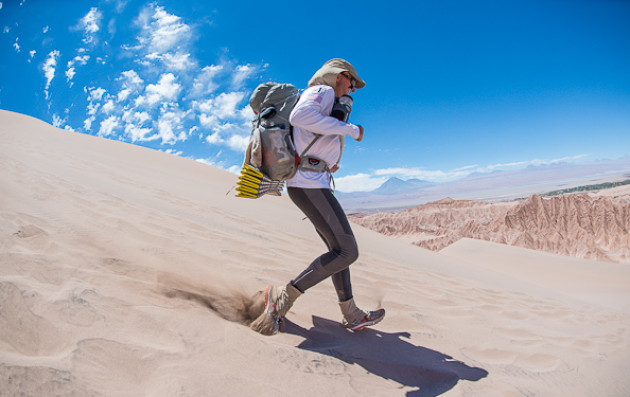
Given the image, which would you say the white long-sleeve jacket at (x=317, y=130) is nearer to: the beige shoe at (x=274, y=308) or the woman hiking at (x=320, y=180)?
the woman hiking at (x=320, y=180)

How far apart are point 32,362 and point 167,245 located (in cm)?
158

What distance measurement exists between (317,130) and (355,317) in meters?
1.17

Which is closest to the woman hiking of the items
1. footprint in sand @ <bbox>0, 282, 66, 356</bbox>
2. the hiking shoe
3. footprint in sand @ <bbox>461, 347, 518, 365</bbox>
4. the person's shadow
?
the person's shadow

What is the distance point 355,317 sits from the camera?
2029 mm

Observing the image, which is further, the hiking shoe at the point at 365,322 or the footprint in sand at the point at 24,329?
the hiking shoe at the point at 365,322

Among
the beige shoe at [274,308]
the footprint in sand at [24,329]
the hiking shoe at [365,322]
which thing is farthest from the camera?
the hiking shoe at [365,322]

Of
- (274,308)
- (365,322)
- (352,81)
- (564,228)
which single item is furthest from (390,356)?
(564,228)

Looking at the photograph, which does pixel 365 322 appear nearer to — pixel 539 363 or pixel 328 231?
pixel 328 231

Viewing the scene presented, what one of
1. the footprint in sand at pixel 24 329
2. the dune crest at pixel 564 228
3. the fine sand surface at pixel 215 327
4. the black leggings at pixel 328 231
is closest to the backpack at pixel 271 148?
the black leggings at pixel 328 231

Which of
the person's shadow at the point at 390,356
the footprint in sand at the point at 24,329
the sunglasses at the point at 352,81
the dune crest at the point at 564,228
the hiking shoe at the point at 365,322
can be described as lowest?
the dune crest at the point at 564,228

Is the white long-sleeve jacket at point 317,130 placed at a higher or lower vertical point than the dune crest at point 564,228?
higher

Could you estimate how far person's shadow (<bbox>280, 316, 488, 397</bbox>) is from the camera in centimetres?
167

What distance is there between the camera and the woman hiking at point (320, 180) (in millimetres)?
1759

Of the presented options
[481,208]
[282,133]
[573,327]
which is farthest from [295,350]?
[481,208]
